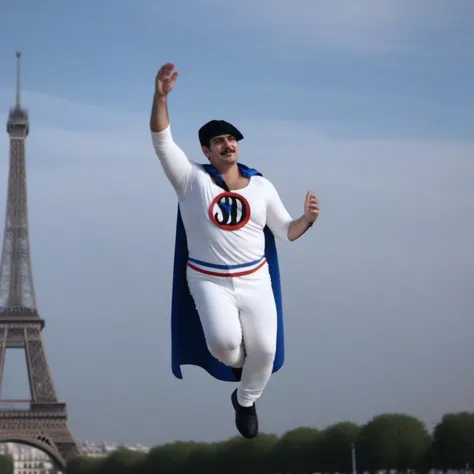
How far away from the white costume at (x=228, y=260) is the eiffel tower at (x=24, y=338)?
69.1m

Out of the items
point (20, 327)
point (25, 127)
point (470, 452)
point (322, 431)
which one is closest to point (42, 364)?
point (20, 327)

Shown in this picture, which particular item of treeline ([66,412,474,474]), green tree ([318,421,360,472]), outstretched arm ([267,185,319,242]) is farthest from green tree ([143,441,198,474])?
outstretched arm ([267,185,319,242])

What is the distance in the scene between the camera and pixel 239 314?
8.77 meters

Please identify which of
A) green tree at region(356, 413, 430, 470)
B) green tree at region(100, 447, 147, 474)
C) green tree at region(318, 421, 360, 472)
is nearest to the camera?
green tree at region(356, 413, 430, 470)

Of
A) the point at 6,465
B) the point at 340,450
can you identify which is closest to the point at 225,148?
the point at 340,450

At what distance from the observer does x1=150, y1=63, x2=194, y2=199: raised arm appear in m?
8.73

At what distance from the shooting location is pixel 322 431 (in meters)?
61.6

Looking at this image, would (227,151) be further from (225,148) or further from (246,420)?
(246,420)

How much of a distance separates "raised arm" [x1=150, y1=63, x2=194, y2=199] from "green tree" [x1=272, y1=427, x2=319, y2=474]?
51.8m

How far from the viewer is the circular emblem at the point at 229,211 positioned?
8.76 m

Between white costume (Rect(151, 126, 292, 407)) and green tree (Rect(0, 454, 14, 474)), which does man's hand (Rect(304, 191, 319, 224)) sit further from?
green tree (Rect(0, 454, 14, 474))

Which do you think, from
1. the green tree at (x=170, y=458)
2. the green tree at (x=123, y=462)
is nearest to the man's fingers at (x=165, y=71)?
the green tree at (x=170, y=458)

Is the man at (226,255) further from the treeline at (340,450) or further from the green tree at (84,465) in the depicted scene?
the green tree at (84,465)

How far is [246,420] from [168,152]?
213cm
